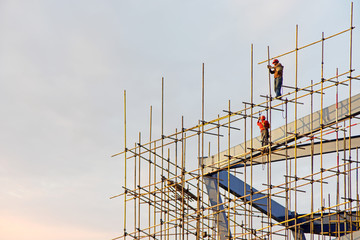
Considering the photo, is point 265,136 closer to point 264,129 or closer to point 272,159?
point 264,129

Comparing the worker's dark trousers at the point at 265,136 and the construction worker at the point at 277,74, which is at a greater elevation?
the construction worker at the point at 277,74

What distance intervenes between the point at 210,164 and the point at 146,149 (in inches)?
116

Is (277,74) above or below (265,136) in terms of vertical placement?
above

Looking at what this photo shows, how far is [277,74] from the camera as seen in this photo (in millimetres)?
24062

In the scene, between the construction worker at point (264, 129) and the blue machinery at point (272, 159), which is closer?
the blue machinery at point (272, 159)

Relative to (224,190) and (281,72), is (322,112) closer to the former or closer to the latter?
(281,72)

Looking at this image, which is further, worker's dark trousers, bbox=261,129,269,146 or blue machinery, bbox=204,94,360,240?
worker's dark trousers, bbox=261,129,269,146

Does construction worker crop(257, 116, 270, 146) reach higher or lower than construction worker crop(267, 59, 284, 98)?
lower

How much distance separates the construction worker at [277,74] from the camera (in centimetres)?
2392

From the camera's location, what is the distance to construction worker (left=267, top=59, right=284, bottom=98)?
78.5 feet

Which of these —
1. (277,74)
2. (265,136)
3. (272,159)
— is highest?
(277,74)

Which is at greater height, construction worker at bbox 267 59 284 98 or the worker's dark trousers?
construction worker at bbox 267 59 284 98

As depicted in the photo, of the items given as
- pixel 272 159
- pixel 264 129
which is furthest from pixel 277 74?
pixel 272 159

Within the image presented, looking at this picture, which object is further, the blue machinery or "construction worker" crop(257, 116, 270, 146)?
"construction worker" crop(257, 116, 270, 146)
